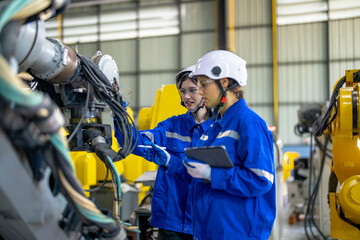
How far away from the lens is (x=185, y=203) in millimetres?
2541

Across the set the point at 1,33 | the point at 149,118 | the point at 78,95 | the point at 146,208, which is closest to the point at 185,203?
the point at 146,208

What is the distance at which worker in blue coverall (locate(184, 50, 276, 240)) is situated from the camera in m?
1.74

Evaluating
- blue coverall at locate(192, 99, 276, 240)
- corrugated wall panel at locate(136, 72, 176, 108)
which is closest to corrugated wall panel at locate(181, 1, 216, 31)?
corrugated wall panel at locate(136, 72, 176, 108)

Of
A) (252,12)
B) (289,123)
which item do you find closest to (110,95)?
(289,123)

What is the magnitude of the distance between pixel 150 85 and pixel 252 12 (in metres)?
4.04

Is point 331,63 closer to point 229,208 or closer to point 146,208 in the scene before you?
point 146,208

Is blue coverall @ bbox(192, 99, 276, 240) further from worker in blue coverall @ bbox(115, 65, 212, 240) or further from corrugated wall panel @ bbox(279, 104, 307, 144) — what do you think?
corrugated wall panel @ bbox(279, 104, 307, 144)

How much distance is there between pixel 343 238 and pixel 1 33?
3124 millimetres

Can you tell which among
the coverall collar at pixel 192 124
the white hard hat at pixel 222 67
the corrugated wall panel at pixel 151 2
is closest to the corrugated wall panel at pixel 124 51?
the corrugated wall panel at pixel 151 2

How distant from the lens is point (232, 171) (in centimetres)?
174

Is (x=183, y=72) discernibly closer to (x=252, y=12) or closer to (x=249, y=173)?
(x=249, y=173)

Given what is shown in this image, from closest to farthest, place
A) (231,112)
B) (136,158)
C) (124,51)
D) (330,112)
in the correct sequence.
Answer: (231,112)
(330,112)
(136,158)
(124,51)

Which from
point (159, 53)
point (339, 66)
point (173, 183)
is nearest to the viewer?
point (173, 183)

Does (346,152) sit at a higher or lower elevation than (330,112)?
lower
